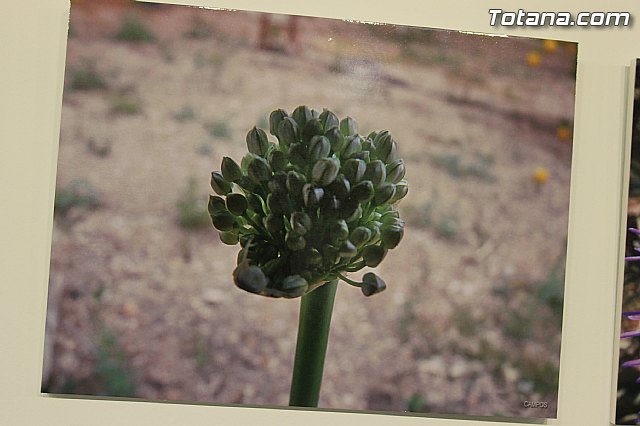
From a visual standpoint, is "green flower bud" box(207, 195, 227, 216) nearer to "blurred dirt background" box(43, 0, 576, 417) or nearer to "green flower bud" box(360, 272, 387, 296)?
"blurred dirt background" box(43, 0, 576, 417)

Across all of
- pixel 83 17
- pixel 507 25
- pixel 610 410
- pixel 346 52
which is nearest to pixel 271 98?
pixel 346 52

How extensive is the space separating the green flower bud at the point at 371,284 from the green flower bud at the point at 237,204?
0.86ft

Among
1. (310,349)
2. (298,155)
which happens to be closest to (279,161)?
(298,155)

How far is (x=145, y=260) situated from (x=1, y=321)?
11.9 inches

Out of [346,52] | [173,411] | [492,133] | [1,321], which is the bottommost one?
[173,411]

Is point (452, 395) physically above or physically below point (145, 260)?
below

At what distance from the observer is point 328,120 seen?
134 centimetres

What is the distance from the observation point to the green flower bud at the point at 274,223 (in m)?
1.27

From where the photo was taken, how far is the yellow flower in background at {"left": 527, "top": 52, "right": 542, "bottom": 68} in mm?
1416

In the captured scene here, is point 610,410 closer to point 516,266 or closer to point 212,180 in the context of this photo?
point 516,266

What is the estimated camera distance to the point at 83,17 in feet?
4.45

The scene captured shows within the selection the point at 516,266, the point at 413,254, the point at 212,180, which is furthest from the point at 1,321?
the point at 516,266

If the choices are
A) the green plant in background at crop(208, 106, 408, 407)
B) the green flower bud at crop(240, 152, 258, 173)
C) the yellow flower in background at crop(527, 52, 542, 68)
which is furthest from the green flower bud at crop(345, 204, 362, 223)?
the yellow flower in background at crop(527, 52, 542, 68)

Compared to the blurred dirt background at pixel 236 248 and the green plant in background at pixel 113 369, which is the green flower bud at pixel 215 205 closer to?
the blurred dirt background at pixel 236 248
